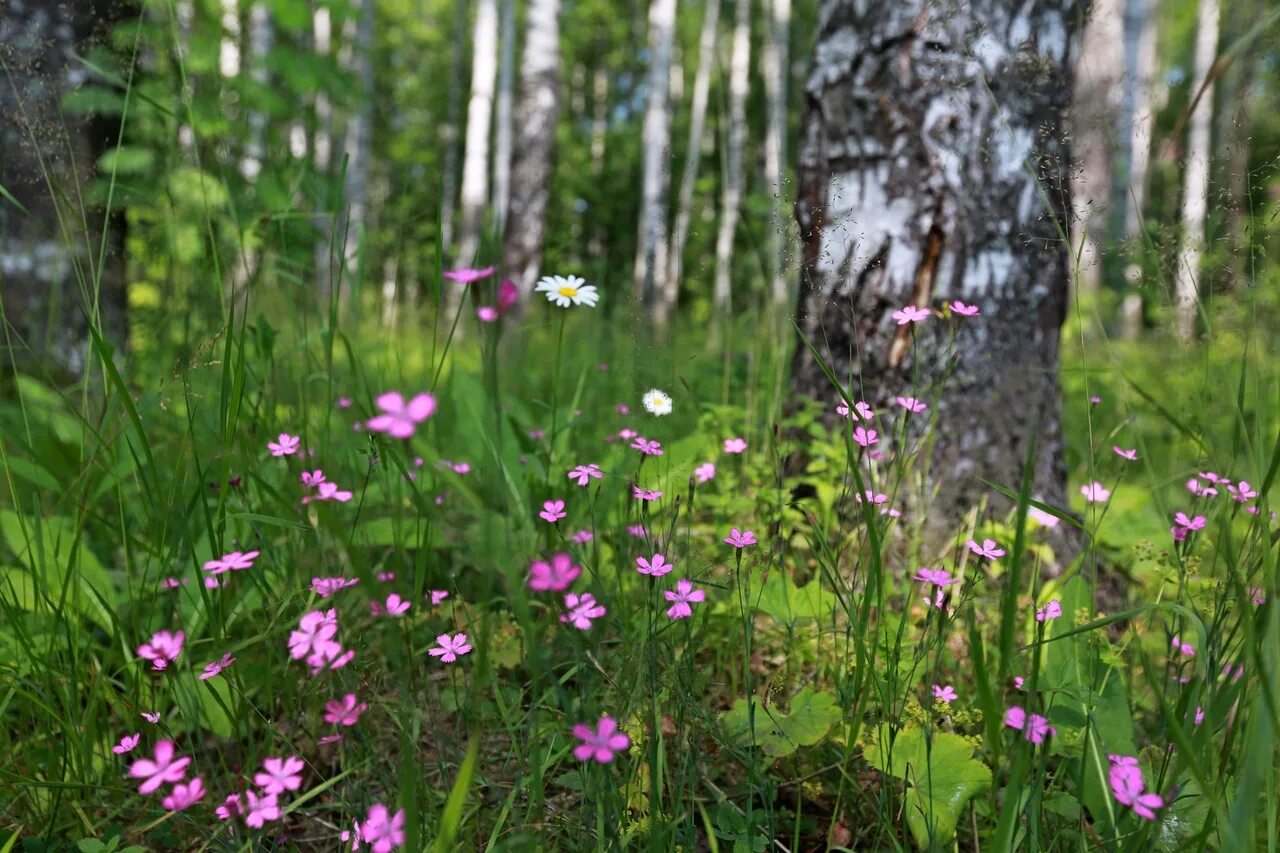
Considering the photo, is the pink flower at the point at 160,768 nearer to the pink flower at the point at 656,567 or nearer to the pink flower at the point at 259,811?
the pink flower at the point at 259,811

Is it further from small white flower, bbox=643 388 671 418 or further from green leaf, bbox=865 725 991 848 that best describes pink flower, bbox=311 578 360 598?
green leaf, bbox=865 725 991 848

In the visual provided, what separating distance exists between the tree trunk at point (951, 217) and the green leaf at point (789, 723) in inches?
29.7

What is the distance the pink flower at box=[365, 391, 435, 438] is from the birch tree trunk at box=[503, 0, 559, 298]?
6.36 metres

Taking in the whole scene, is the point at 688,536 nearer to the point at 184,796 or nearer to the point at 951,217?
the point at 184,796

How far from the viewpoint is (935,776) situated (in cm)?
87

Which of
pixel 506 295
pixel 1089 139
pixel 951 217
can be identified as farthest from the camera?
pixel 951 217

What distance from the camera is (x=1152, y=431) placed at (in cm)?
313

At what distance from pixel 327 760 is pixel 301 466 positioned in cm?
51

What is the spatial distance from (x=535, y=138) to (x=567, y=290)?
6216mm

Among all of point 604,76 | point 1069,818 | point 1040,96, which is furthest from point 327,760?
point 604,76

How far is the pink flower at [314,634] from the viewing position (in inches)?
29.7

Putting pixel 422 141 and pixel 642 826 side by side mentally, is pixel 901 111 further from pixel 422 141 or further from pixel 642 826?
pixel 422 141

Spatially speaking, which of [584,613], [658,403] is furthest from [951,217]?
[584,613]

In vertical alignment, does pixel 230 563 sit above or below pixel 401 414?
below
